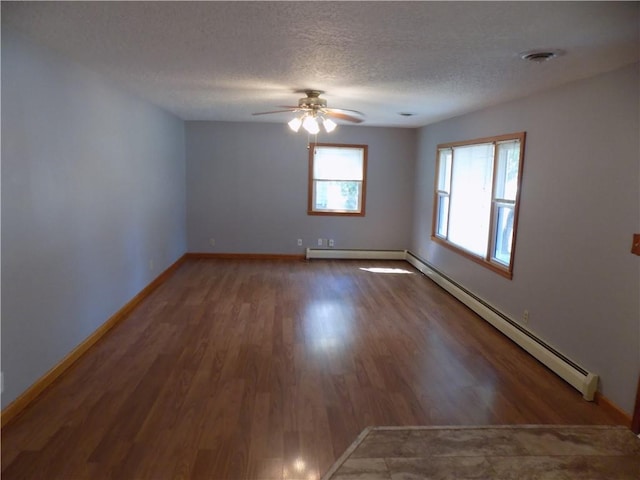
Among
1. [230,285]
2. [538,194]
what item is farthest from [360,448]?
[230,285]

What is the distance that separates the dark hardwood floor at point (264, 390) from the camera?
2301mm

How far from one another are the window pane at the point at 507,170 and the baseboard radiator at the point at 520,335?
1.18 metres

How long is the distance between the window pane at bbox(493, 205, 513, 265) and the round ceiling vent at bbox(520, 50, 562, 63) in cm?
186

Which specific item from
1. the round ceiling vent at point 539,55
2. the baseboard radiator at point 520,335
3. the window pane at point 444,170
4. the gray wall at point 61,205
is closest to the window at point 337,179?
the baseboard radiator at point 520,335

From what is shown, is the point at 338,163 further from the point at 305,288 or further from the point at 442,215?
the point at 305,288

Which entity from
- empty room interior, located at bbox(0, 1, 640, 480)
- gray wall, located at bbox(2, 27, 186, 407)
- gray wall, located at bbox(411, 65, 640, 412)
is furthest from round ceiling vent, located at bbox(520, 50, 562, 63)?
gray wall, located at bbox(2, 27, 186, 407)

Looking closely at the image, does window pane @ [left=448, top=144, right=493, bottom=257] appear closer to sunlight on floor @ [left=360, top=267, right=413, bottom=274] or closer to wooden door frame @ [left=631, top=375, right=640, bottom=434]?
sunlight on floor @ [left=360, top=267, right=413, bottom=274]

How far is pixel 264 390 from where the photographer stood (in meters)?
3.01

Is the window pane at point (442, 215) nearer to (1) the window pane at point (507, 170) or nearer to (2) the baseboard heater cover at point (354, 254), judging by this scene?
(2) the baseboard heater cover at point (354, 254)

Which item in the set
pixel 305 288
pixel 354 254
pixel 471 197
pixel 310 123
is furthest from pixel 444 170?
pixel 310 123

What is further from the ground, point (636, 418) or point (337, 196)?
point (337, 196)

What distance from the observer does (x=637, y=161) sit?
2.64 m

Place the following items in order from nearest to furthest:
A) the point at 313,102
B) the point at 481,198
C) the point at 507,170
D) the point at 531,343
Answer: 1. the point at 531,343
2. the point at 313,102
3. the point at 507,170
4. the point at 481,198

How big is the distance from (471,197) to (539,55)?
8.90 ft
